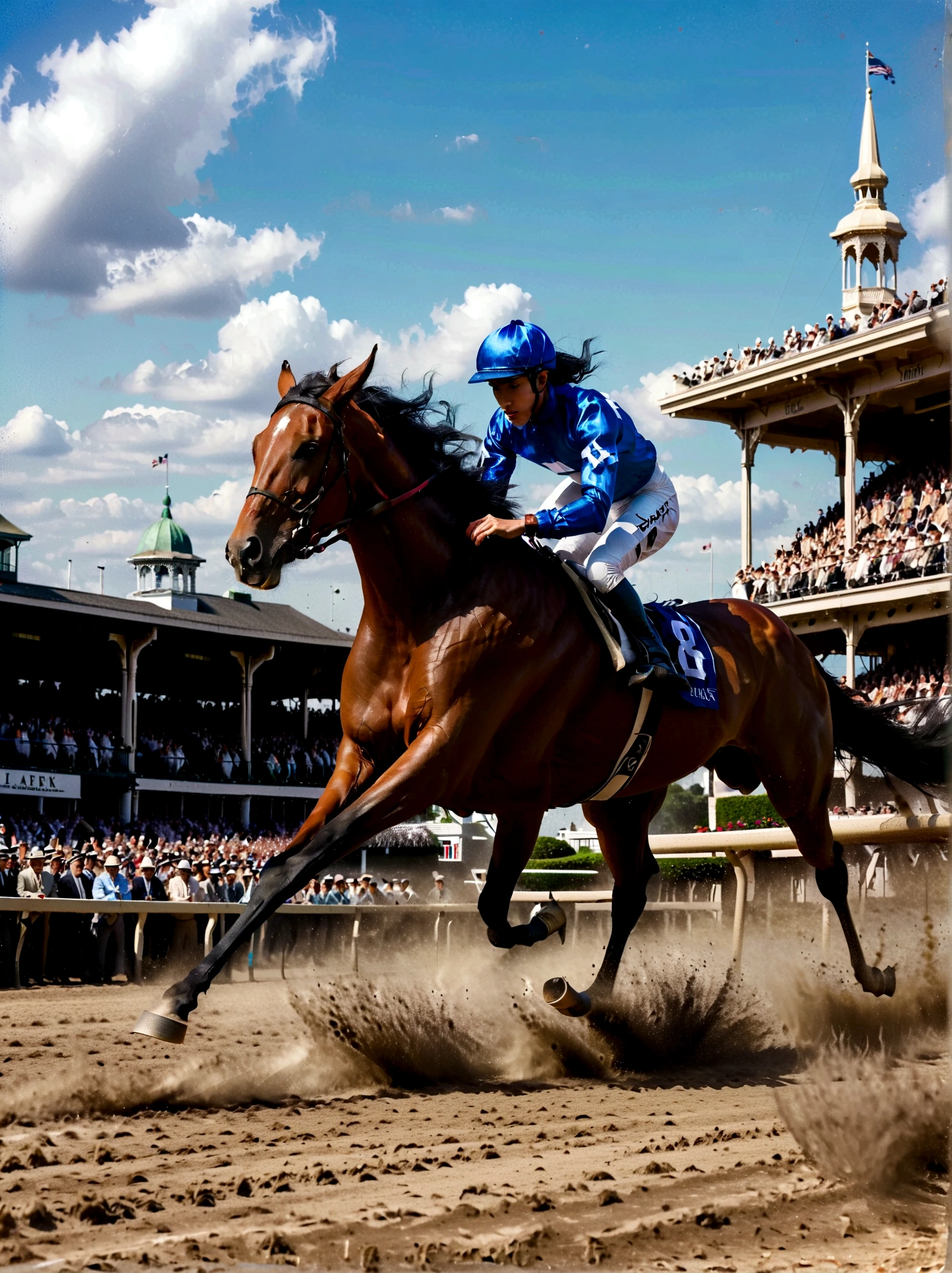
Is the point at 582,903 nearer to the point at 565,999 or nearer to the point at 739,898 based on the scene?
the point at 739,898

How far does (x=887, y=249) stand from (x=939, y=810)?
22394mm

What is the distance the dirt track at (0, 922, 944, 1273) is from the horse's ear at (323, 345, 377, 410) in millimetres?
2194

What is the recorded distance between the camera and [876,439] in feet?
84.0

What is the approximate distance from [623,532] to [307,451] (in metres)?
1.48

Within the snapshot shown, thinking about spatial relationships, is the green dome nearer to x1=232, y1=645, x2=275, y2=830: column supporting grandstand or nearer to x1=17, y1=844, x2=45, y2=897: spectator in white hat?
x1=232, y1=645, x2=275, y2=830: column supporting grandstand

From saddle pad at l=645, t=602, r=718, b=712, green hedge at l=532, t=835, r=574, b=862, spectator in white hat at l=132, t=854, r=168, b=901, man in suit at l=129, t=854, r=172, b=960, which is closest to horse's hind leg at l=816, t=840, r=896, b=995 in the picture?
saddle pad at l=645, t=602, r=718, b=712

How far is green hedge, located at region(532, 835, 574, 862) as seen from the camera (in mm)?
21766

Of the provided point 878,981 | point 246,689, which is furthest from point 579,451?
point 246,689

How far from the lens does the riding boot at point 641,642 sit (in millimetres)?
5340

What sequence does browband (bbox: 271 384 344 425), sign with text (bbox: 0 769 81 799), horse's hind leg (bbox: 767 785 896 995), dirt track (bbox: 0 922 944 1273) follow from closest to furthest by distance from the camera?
dirt track (bbox: 0 922 944 1273) < browband (bbox: 271 384 344 425) < horse's hind leg (bbox: 767 785 896 995) < sign with text (bbox: 0 769 81 799)

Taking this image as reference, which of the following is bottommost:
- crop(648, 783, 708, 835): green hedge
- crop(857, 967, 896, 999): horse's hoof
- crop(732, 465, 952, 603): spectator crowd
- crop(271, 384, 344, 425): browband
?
crop(857, 967, 896, 999): horse's hoof

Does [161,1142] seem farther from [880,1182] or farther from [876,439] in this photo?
[876,439]

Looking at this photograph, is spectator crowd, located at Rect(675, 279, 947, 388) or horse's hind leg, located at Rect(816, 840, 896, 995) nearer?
horse's hind leg, located at Rect(816, 840, 896, 995)

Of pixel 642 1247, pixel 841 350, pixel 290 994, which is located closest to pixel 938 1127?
pixel 642 1247
